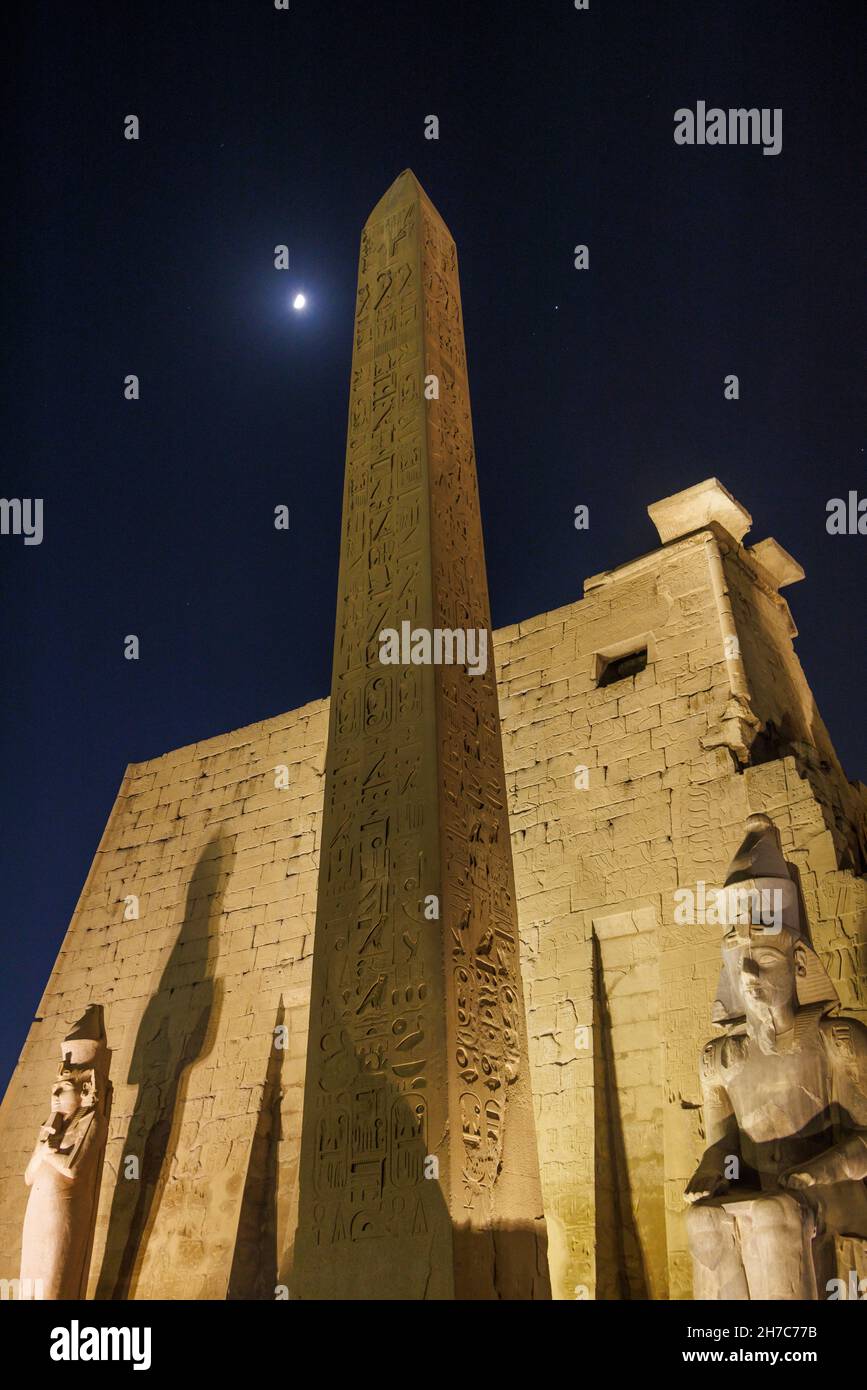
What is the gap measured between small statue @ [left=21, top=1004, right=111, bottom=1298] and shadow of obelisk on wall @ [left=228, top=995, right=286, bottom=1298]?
4.52 feet

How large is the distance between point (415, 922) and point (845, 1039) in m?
1.62

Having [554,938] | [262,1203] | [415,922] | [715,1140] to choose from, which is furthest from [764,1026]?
[262,1203]

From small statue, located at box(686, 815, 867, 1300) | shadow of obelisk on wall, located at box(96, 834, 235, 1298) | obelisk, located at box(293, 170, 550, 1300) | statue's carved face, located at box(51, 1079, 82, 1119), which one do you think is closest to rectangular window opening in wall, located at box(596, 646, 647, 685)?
obelisk, located at box(293, 170, 550, 1300)

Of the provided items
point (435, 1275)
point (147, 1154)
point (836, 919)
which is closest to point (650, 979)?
point (836, 919)

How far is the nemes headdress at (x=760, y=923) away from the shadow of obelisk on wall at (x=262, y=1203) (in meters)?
4.69

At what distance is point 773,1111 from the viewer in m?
4.50

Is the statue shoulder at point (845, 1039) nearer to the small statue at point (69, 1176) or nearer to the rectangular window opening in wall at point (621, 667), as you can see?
the rectangular window opening in wall at point (621, 667)

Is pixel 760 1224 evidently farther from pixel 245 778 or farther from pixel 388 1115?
pixel 245 778

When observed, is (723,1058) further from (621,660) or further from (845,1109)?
(621,660)

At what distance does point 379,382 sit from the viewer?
6.53 meters

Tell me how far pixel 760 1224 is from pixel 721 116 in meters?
7.01

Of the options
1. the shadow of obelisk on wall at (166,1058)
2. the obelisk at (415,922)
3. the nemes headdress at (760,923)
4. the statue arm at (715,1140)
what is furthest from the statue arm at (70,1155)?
the nemes headdress at (760,923)

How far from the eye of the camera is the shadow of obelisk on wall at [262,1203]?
26.2 feet

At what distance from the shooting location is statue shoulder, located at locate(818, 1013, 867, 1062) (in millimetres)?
4438
